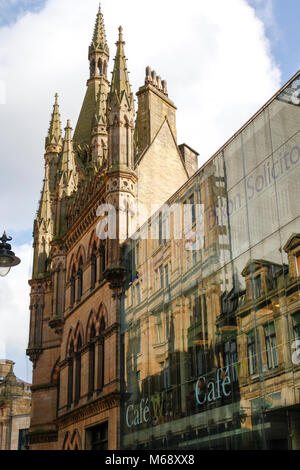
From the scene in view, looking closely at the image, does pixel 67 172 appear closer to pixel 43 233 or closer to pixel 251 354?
pixel 43 233

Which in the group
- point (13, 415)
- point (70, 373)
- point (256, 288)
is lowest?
point (256, 288)

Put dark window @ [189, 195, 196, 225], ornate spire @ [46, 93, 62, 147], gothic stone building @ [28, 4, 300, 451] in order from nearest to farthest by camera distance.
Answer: gothic stone building @ [28, 4, 300, 451] → dark window @ [189, 195, 196, 225] → ornate spire @ [46, 93, 62, 147]

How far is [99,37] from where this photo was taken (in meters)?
63.7

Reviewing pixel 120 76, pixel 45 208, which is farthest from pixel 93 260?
pixel 45 208

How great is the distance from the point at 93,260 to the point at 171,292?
9.55m

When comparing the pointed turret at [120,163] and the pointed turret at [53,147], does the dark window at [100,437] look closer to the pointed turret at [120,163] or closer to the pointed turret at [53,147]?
the pointed turret at [120,163]

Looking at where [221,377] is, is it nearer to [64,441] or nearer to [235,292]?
[235,292]

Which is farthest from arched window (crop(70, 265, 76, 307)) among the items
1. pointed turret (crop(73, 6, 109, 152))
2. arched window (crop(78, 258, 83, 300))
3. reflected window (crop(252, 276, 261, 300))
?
reflected window (crop(252, 276, 261, 300))

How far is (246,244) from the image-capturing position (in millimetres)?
21969

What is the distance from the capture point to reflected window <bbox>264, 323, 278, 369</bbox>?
19.8 m

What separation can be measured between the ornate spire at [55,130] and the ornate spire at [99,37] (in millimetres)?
12538

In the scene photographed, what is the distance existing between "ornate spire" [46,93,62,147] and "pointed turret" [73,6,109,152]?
3.29 metres

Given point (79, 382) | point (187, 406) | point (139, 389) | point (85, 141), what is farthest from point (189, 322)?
point (85, 141)

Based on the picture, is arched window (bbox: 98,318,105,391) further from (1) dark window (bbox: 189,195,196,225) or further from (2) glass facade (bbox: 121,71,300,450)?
(1) dark window (bbox: 189,195,196,225)
